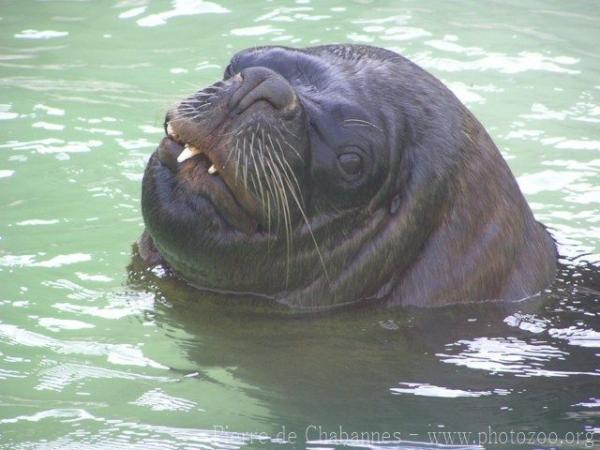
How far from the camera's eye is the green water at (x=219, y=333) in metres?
5.64

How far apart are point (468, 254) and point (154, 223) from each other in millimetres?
1564

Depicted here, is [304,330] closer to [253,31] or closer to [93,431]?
[93,431]

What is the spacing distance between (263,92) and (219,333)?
50.9 inches

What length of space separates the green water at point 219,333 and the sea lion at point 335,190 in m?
0.19

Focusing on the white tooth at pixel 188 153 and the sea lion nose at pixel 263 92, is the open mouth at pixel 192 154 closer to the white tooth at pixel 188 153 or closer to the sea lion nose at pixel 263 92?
the white tooth at pixel 188 153

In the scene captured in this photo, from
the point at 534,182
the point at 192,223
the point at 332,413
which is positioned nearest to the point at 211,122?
the point at 192,223

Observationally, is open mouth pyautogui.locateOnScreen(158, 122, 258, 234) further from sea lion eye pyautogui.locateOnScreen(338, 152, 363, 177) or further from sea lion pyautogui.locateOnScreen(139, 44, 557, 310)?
sea lion eye pyautogui.locateOnScreen(338, 152, 363, 177)

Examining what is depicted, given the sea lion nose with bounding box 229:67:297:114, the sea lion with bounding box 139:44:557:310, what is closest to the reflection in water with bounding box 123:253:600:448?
the sea lion with bounding box 139:44:557:310

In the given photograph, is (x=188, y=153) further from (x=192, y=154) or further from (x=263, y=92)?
(x=263, y=92)

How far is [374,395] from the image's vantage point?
→ 5.95 m

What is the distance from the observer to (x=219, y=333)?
6367 mm

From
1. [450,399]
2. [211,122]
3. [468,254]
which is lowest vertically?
[450,399]

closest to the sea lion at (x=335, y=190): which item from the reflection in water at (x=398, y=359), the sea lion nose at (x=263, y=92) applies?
the sea lion nose at (x=263, y=92)

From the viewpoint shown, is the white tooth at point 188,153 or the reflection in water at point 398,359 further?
the white tooth at point 188,153
